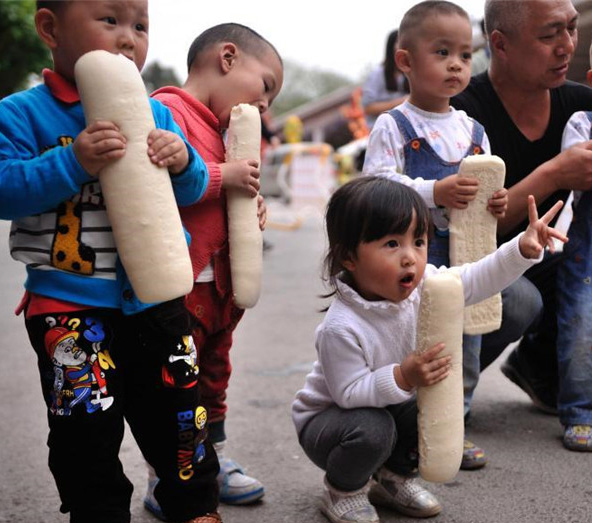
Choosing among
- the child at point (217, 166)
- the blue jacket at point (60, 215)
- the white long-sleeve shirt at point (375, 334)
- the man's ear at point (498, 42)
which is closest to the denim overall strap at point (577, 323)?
the man's ear at point (498, 42)

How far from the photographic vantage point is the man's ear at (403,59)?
2.78 metres

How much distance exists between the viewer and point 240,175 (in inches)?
87.8

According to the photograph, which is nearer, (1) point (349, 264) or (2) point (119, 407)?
(2) point (119, 407)

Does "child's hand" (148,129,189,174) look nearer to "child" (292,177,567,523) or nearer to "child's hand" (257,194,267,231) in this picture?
"child's hand" (257,194,267,231)

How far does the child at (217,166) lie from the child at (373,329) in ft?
0.87

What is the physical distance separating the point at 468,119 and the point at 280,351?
6.25 feet

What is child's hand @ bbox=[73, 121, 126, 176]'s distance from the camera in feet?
5.85

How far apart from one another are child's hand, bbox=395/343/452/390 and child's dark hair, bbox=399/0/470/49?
114 cm

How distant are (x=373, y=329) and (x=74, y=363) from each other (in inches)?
31.4

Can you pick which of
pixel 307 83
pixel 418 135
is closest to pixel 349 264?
pixel 418 135

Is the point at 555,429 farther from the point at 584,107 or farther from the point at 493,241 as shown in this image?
the point at 584,107

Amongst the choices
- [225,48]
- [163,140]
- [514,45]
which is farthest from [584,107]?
Answer: [163,140]

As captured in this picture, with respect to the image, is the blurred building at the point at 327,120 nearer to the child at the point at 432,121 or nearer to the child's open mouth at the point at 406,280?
the child at the point at 432,121

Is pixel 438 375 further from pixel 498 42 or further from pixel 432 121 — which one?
pixel 498 42
